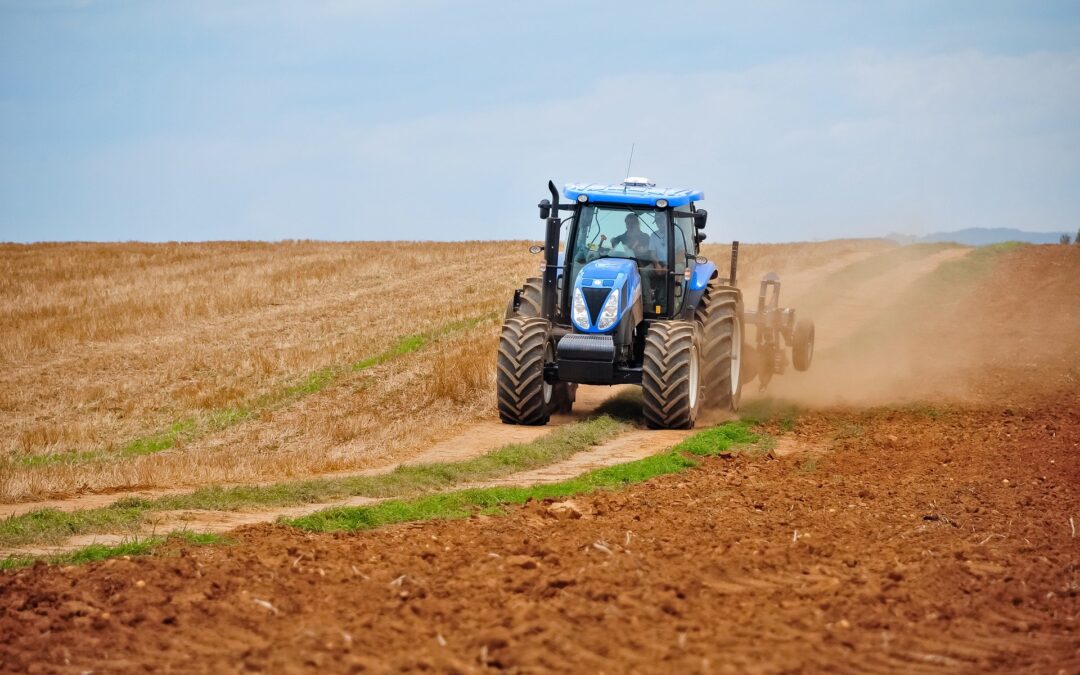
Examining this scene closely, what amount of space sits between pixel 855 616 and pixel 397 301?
80.5 ft

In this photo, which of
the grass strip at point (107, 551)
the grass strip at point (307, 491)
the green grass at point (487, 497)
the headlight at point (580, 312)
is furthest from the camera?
the headlight at point (580, 312)

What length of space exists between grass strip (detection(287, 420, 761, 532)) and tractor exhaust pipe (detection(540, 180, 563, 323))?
281 cm

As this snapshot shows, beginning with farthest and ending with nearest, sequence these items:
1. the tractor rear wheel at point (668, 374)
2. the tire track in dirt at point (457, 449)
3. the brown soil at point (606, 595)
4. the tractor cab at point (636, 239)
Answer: the tractor cab at point (636, 239)
the tractor rear wheel at point (668, 374)
the tire track in dirt at point (457, 449)
the brown soil at point (606, 595)

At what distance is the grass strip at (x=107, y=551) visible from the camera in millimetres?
8227

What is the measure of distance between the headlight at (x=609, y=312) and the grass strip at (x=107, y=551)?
6.97m

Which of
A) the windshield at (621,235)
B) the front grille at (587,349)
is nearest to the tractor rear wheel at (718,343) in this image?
the windshield at (621,235)

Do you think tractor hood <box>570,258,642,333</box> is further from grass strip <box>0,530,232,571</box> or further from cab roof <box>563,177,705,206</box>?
grass strip <box>0,530,232,571</box>

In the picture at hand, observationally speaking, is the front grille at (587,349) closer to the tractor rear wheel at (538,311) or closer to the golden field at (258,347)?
the tractor rear wheel at (538,311)

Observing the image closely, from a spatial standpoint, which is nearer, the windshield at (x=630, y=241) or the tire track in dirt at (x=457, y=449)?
the tire track in dirt at (x=457, y=449)

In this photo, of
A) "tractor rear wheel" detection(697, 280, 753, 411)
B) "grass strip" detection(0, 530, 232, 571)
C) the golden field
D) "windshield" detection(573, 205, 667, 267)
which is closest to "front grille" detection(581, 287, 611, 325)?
"windshield" detection(573, 205, 667, 267)

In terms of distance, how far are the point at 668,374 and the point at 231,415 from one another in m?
7.68

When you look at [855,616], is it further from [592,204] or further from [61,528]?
[592,204]

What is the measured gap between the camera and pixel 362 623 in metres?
6.20

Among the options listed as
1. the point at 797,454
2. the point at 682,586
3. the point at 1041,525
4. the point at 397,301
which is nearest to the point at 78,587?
the point at 682,586
